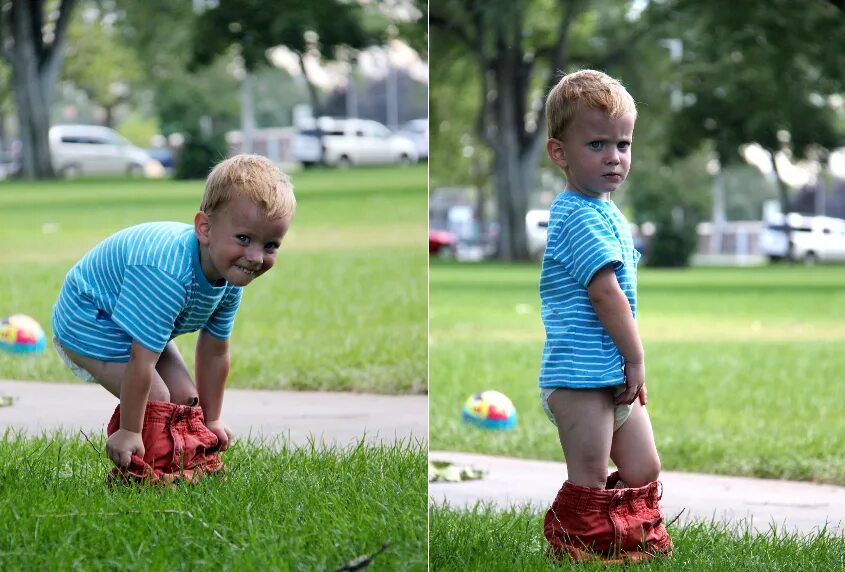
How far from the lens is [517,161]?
33.2m

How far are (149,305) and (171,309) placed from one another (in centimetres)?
6

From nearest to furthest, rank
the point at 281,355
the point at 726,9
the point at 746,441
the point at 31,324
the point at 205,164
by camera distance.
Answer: the point at 746,441
the point at 281,355
the point at 31,324
the point at 205,164
the point at 726,9

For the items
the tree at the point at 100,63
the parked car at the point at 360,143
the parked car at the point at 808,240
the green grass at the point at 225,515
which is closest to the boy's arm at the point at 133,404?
the green grass at the point at 225,515

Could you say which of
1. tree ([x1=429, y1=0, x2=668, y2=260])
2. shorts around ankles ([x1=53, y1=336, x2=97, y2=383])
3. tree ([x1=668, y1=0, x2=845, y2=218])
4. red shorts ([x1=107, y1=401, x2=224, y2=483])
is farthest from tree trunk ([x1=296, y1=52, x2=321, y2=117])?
tree ([x1=429, y1=0, x2=668, y2=260])

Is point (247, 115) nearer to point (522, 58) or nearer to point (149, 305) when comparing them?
point (149, 305)

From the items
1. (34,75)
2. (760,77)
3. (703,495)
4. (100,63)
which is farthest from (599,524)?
(760,77)

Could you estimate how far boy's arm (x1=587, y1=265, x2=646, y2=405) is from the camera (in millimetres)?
3361

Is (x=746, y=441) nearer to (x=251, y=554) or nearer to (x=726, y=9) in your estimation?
(x=251, y=554)

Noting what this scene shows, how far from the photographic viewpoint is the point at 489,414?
6.68 metres

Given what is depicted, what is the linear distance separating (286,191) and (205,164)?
14.6 meters

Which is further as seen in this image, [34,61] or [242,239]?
[34,61]

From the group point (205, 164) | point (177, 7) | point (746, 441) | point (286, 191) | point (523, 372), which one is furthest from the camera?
point (205, 164)

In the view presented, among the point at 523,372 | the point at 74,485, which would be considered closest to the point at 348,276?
the point at 523,372

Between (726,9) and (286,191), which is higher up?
(726,9)
